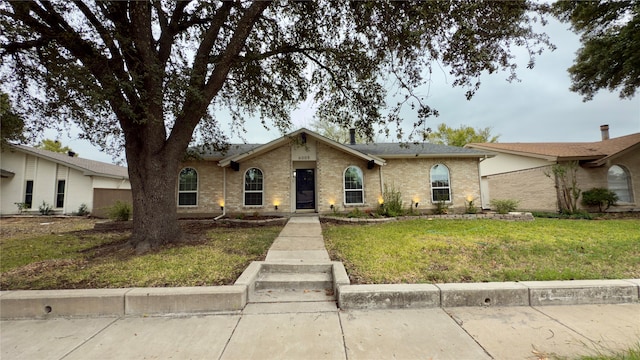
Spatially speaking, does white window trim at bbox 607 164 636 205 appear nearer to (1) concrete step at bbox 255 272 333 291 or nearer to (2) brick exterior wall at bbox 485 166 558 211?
(2) brick exterior wall at bbox 485 166 558 211

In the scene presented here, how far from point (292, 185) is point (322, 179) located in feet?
4.53

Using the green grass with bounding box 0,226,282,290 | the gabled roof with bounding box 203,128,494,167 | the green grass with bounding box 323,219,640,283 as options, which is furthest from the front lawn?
the gabled roof with bounding box 203,128,494,167

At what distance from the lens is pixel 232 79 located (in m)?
8.41

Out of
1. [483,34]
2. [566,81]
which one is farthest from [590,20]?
[483,34]

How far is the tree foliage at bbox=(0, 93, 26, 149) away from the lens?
651 centimetres

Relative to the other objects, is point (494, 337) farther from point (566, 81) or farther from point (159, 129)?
point (566, 81)

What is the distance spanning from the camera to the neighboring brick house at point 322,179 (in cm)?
1166

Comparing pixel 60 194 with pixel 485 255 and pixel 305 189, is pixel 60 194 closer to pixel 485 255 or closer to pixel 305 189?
pixel 305 189

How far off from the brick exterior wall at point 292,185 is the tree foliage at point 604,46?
26.9 ft

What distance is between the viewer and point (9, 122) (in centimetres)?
677

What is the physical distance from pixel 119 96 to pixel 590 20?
61.7 ft

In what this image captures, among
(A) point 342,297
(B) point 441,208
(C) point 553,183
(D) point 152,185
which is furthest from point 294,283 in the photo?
(C) point 553,183

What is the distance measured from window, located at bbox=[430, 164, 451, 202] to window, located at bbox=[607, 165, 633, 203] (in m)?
8.46

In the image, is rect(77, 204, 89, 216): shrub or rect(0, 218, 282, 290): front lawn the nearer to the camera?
rect(0, 218, 282, 290): front lawn
